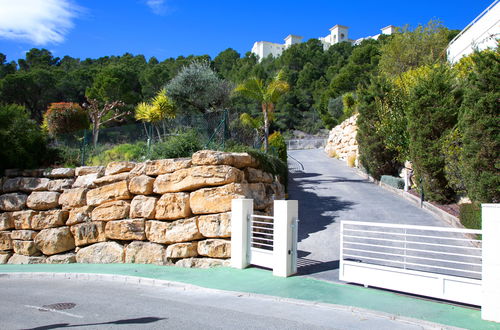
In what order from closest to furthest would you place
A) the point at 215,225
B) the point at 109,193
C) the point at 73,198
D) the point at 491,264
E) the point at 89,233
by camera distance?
1. the point at 491,264
2. the point at 215,225
3. the point at 109,193
4. the point at 89,233
5. the point at 73,198

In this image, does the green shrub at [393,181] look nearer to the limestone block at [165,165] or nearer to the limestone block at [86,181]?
the limestone block at [165,165]

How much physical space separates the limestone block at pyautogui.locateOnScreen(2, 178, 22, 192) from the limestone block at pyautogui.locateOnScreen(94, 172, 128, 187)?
12.1 feet

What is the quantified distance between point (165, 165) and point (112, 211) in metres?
2.49

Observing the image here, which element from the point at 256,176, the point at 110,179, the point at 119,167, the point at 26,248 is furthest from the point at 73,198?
the point at 256,176

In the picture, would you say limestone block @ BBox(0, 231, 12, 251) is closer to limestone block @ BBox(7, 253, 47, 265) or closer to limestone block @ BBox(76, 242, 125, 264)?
limestone block @ BBox(7, 253, 47, 265)

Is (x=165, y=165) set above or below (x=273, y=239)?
above

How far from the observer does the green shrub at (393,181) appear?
56.4ft

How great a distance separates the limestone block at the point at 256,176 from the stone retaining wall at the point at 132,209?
Answer: 32 mm

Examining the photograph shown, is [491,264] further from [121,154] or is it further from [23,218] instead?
[23,218]

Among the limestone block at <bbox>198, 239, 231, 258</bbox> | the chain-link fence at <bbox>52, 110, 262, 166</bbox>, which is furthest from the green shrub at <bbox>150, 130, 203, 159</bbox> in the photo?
the limestone block at <bbox>198, 239, 231, 258</bbox>

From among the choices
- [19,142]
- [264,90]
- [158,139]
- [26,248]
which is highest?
[264,90]

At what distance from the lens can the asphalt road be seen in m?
5.65

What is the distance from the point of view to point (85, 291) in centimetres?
838

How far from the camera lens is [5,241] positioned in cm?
1413
